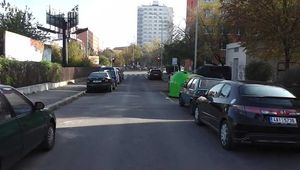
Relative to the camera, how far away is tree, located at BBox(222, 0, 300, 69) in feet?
75.5

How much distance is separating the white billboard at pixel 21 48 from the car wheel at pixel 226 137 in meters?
19.9

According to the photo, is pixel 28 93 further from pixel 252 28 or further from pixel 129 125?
pixel 129 125

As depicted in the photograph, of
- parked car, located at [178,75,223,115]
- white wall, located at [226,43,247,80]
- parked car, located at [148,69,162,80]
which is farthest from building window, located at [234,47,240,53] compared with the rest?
parked car, located at [148,69,162,80]

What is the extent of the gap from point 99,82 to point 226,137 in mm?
23877

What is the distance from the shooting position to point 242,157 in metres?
9.34

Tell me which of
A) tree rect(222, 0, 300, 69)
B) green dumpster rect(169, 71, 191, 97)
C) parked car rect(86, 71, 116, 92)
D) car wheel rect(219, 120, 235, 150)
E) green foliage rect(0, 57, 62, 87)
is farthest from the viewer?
parked car rect(86, 71, 116, 92)

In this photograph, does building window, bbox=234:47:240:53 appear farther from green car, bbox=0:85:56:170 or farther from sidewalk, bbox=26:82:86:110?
green car, bbox=0:85:56:170

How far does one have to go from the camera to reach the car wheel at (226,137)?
9.90 meters

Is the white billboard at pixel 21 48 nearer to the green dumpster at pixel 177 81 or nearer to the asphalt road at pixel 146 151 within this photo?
the green dumpster at pixel 177 81

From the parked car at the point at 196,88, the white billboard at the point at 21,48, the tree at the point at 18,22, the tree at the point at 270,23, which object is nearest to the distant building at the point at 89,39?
the tree at the point at 18,22

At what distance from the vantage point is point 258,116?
9.49m

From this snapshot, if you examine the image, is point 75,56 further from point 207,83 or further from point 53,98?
point 207,83

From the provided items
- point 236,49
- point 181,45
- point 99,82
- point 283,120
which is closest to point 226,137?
point 283,120

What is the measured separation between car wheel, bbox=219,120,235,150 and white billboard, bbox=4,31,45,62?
1990 cm
